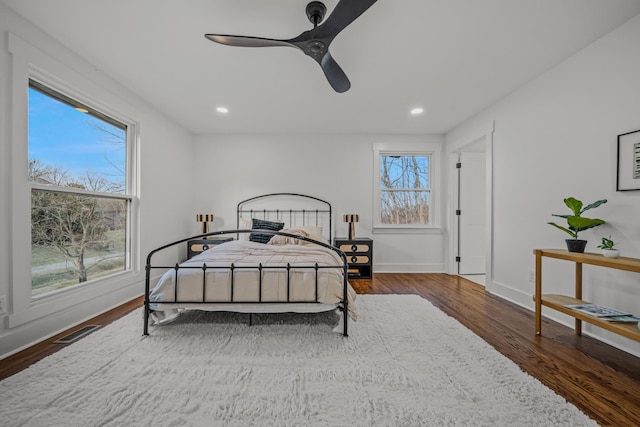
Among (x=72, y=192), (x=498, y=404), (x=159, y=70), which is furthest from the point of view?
(x=159, y=70)

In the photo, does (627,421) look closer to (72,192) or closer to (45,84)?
(72,192)

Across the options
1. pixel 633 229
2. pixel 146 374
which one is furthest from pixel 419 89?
pixel 146 374

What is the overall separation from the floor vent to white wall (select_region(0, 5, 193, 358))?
169 millimetres

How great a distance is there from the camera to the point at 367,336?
209cm

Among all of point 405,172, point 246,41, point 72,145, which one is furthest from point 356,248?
point 72,145

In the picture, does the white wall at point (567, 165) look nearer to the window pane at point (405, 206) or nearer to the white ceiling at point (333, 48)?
the white ceiling at point (333, 48)

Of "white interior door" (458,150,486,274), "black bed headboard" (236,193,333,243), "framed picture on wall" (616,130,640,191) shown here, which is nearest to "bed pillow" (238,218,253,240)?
"black bed headboard" (236,193,333,243)

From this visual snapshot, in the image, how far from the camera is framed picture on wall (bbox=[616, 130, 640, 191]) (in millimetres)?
1876

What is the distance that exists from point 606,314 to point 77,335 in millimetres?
3908

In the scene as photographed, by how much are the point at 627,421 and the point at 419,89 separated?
2962 millimetres

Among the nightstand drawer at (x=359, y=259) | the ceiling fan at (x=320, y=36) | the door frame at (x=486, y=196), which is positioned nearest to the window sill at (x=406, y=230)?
the door frame at (x=486, y=196)

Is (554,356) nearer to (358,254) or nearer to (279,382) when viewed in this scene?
(279,382)

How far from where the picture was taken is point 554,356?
6.00 ft

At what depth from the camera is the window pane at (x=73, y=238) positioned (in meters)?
2.17
